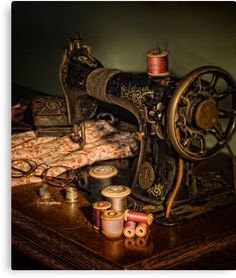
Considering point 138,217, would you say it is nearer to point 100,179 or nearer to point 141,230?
point 141,230

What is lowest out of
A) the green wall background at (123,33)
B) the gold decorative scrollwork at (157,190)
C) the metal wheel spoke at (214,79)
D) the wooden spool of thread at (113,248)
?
the wooden spool of thread at (113,248)

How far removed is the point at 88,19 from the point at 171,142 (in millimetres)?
953

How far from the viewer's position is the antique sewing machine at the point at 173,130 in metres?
2.74

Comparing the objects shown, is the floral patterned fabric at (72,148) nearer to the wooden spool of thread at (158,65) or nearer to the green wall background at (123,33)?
the green wall background at (123,33)

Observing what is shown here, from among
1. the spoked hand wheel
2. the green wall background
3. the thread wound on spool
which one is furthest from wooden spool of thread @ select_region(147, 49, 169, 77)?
the thread wound on spool

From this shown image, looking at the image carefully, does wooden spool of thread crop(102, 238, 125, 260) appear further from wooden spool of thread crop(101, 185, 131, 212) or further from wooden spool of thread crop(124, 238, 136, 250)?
wooden spool of thread crop(101, 185, 131, 212)

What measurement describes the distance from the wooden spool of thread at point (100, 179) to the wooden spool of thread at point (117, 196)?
3.3 inches

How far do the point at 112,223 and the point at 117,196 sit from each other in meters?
0.12

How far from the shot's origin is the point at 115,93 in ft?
10.1

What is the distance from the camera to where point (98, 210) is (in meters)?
2.81

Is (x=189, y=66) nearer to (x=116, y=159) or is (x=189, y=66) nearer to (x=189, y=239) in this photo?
(x=116, y=159)

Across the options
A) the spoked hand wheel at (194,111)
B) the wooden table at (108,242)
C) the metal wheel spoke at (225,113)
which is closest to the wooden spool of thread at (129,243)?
the wooden table at (108,242)

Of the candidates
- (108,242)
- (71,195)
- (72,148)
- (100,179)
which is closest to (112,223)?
(108,242)
